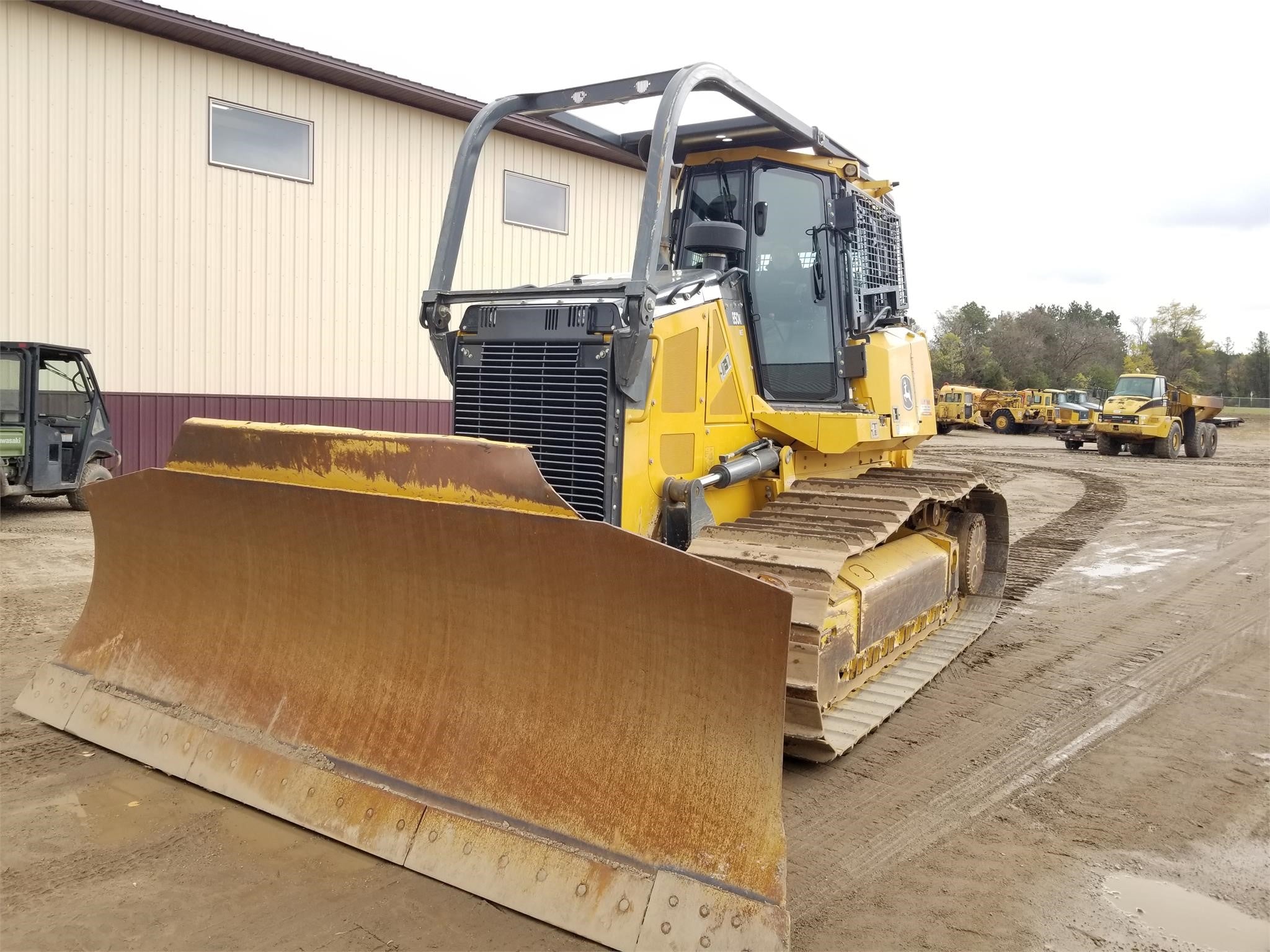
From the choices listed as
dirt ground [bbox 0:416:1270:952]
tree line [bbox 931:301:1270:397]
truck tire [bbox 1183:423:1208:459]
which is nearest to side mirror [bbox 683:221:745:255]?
dirt ground [bbox 0:416:1270:952]

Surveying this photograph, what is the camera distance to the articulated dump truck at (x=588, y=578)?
3.11m

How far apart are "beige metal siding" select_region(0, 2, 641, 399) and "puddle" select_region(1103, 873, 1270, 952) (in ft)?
39.7

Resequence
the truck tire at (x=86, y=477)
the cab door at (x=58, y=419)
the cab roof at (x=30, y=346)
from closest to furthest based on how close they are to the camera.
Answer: the cab roof at (x=30, y=346)
the cab door at (x=58, y=419)
the truck tire at (x=86, y=477)

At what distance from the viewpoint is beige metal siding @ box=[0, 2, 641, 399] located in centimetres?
1151

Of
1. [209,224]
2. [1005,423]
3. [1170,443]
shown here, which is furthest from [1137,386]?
[209,224]

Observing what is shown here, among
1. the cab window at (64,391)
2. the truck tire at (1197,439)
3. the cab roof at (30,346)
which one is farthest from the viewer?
the truck tire at (1197,439)

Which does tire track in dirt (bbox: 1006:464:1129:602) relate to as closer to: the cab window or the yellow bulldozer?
the cab window

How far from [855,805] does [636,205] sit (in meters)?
15.5

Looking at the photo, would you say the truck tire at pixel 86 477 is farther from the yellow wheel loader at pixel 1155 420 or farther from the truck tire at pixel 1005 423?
the truck tire at pixel 1005 423

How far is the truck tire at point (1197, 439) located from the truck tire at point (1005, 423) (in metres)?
8.53

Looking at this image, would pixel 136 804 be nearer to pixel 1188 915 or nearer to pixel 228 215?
pixel 1188 915

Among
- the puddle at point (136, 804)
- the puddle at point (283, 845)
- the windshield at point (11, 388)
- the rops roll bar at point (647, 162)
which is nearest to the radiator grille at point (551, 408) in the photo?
the rops roll bar at point (647, 162)

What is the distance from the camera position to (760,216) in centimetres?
557

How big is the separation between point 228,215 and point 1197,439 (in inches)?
957
